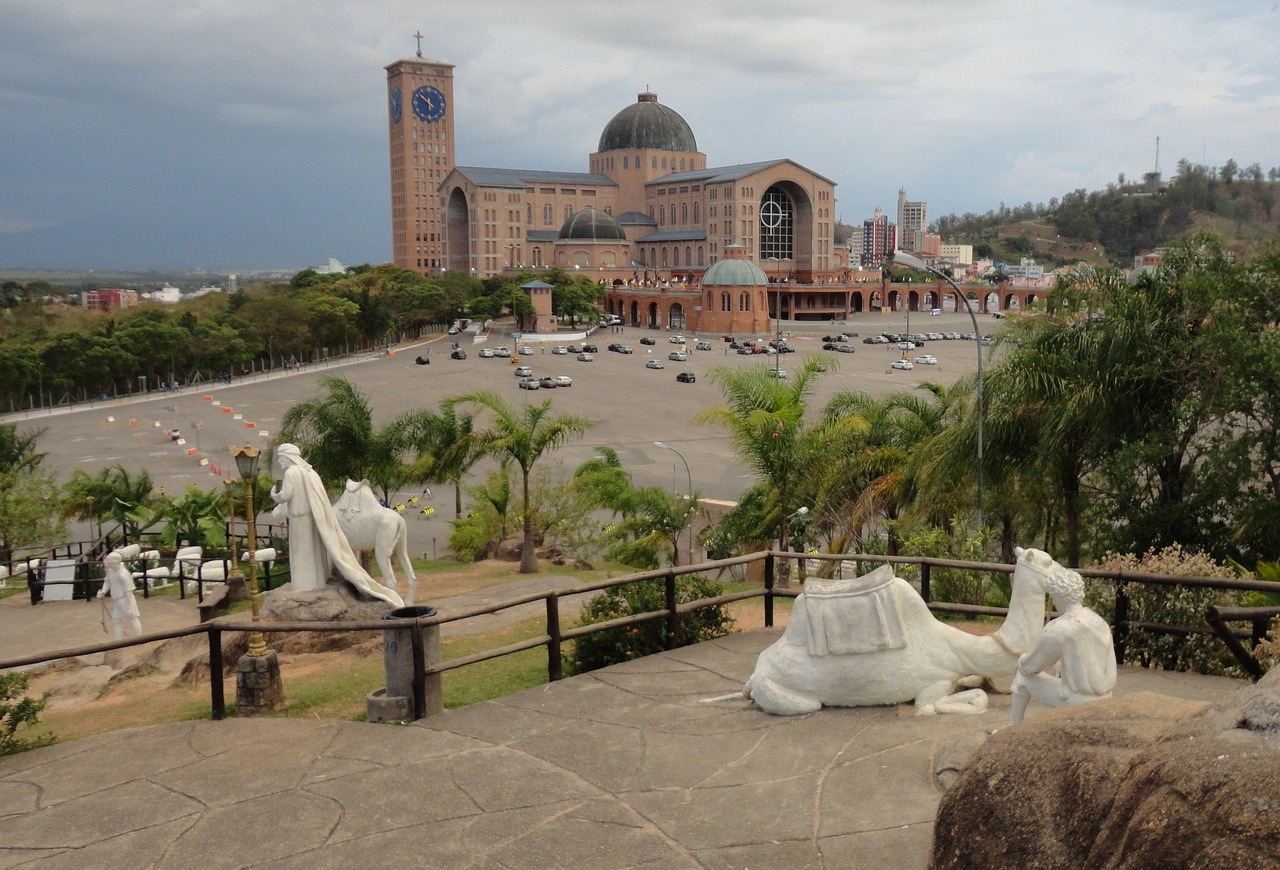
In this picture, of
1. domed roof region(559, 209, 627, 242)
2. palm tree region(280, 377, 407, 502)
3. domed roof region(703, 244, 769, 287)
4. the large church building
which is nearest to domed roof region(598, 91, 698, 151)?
the large church building

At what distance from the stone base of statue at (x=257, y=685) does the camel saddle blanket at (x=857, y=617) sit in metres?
4.98

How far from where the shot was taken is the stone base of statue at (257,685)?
9664 mm

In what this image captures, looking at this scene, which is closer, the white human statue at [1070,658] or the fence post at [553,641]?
the white human statue at [1070,658]

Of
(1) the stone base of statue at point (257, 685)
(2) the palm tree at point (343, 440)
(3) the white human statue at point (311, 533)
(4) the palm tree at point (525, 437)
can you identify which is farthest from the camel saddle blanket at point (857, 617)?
(2) the palm tree at point (343, 440)

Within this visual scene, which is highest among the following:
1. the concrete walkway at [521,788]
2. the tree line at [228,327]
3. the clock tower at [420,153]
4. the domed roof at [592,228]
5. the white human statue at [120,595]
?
the clock tower at [420,153]

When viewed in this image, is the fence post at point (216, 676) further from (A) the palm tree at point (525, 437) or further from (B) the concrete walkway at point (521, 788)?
(A) the palm tree at point (525, 437)

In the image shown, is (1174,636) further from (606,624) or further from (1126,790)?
(1126,790)

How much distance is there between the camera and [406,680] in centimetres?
787

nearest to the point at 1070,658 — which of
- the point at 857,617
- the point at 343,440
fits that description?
the point at 857,617

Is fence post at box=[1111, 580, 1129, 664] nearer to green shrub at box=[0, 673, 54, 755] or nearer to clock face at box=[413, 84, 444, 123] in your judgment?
green shrub at box=[0, 673, 54, 755]

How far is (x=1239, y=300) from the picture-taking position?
46.1 feet

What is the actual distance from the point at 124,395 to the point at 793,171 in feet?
247

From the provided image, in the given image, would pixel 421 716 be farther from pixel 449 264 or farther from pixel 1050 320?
pixel 449 264

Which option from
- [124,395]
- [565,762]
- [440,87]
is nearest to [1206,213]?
[440,87]
